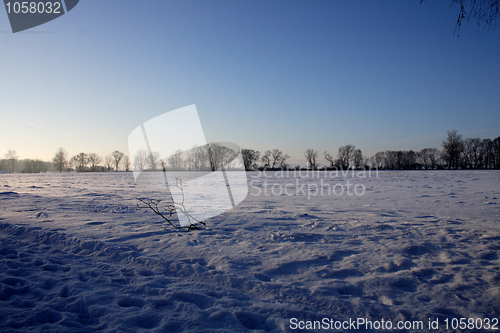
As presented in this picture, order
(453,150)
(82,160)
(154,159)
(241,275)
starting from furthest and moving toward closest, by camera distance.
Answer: (82,160) < (453,150) < (154,159) < (241,275)

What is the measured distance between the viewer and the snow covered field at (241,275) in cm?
221

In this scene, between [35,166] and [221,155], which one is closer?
[221,155]

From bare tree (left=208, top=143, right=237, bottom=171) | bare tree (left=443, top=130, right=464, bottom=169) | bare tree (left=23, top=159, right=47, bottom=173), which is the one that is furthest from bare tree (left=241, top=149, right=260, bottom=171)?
bare tree (left=23, top=159, right=47, bottom=173)

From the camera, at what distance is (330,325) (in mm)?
2143

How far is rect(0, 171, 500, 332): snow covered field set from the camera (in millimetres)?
2209

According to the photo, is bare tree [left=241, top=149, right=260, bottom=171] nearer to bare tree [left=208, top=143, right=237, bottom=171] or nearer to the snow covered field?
bare tree [left=208, top=143, right=237, bottom=171]

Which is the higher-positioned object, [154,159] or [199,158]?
[199,158]

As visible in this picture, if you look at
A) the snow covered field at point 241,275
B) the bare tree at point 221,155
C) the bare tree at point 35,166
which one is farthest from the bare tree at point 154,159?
the bare tree at point 35,166

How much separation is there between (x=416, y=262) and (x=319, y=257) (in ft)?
4.53

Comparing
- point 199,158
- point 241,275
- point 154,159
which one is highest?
point 199,158

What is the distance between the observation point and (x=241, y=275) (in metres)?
3.06

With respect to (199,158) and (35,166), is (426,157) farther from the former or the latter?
(35,166)

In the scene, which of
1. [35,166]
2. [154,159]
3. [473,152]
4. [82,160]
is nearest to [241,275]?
[154,159]

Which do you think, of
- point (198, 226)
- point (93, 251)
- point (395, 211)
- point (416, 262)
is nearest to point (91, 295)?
point (93, 251)
